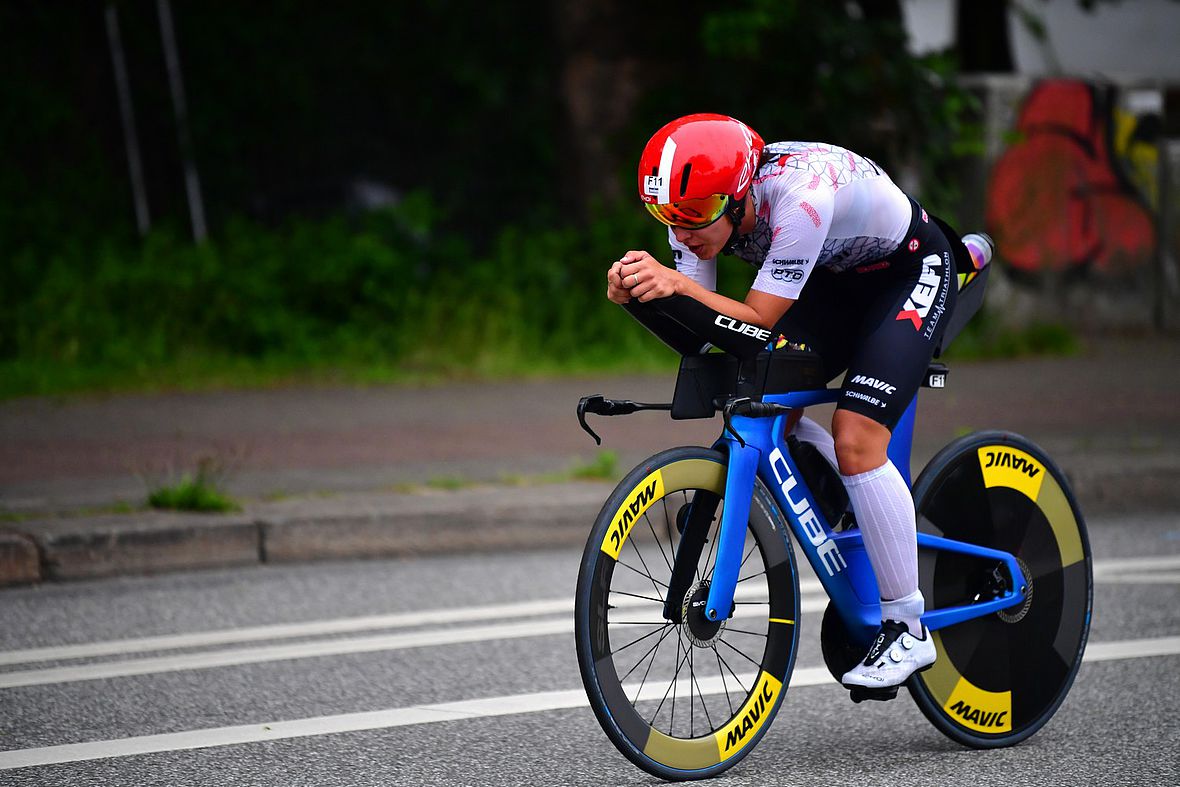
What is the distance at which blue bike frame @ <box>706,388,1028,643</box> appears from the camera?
160 inches

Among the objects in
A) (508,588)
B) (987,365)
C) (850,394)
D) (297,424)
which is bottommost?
(987,365)

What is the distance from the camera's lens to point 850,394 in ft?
13.9

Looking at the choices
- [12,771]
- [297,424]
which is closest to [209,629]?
[12,771]

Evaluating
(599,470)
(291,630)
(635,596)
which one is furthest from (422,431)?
(635,596)

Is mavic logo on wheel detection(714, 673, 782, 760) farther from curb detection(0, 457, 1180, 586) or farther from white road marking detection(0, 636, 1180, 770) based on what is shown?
curb detection(0, 457, 1180, 586)

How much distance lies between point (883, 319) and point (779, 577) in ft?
2.40

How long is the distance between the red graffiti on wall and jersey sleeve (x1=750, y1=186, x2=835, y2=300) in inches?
472

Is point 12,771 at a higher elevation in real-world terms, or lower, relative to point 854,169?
lower

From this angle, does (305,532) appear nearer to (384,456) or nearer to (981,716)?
(384,456)

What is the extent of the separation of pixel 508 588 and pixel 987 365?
7.76 meters

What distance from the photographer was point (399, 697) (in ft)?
16.5

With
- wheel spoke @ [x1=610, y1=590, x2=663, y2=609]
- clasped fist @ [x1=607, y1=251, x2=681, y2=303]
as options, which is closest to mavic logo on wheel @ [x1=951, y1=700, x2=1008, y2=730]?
wheel spoke @ [x1=610, y1=590, x2=663, y2=609]

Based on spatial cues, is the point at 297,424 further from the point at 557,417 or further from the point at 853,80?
the point at 853,80

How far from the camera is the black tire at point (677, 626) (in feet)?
12.9
